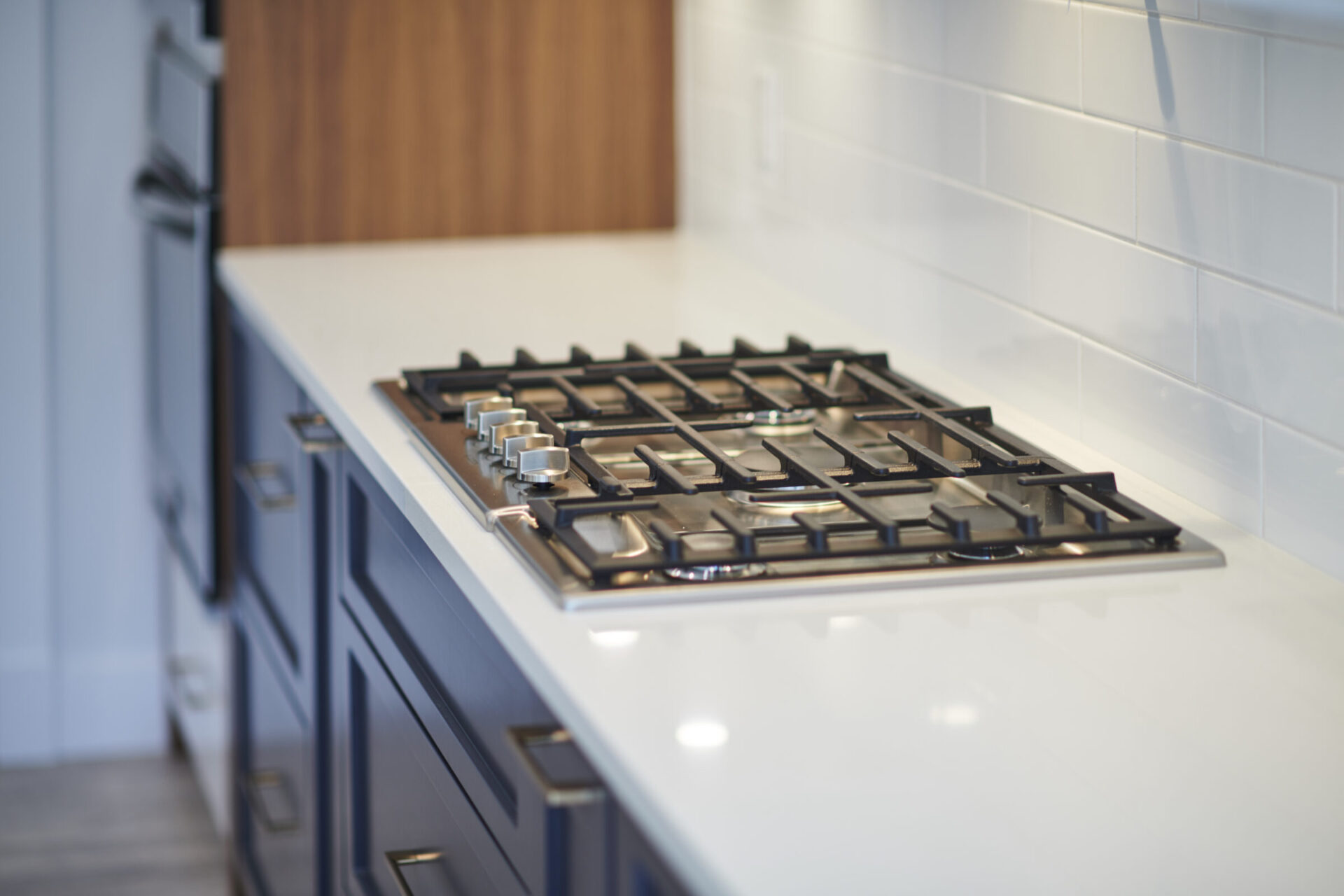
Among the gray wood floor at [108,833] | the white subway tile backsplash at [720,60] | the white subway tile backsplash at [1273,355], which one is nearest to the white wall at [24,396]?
the gray wood floor at [108,833]

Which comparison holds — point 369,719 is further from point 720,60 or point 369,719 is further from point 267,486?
point 720,60

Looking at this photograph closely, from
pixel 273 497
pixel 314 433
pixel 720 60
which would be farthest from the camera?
pixel 720 60

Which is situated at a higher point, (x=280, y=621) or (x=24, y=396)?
(x=24, y=396)

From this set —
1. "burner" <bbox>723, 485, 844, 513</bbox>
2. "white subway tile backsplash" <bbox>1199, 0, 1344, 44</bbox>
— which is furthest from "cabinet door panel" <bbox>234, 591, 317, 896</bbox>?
"white subway tile backsplash" <bbox>1199, 0, 1344, 44</bbox>

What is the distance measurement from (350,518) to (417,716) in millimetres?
297

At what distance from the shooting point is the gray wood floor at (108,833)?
2.51 metres

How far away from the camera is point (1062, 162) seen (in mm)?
1377

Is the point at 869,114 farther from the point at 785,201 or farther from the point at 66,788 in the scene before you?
the point at 66,788

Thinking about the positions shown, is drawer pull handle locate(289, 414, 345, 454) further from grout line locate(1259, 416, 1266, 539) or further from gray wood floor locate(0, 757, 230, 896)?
gray wood floor locate(0, 757, 230, 896)

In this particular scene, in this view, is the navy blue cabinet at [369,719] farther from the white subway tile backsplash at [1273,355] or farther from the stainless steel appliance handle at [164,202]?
the white subway tile backsplash at [1273,355]

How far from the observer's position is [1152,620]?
0.97 meters

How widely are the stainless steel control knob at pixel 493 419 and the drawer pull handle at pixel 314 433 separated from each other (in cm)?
28

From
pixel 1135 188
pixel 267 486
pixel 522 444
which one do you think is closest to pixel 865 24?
pixel 1135 188

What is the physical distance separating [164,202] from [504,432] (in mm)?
1296
